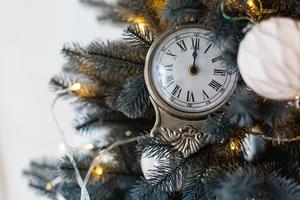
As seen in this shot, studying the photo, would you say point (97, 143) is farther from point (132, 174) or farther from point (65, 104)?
point (65, 104)

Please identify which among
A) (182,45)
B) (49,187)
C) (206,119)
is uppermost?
(182,45)

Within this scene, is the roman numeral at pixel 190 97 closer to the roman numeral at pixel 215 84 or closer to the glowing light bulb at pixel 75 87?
the roman numeral at pixel 215 84

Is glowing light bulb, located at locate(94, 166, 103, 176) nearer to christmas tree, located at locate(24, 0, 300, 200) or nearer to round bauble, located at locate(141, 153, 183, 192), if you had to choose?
christmas tree, located at locate(24, 0, 300, 200)

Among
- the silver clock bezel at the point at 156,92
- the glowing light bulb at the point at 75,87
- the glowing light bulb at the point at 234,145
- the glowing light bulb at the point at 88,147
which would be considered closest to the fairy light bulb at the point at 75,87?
the glowing light bulb at the point at 75,87

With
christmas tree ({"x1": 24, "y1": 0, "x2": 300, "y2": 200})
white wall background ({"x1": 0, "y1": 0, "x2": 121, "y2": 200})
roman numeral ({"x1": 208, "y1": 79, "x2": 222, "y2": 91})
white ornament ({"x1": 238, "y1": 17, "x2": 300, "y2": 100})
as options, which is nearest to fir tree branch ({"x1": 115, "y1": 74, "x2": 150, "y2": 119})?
christmas tree ({"x1": 24, "y1": 0, "x2": 300, "y2": 200})

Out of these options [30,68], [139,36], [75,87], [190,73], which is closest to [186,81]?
[190,73]

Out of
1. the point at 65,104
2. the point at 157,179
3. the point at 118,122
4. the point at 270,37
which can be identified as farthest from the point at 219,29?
the point at 65,104

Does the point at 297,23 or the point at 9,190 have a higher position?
the point at 297,23

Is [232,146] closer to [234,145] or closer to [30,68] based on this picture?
[234,145]
